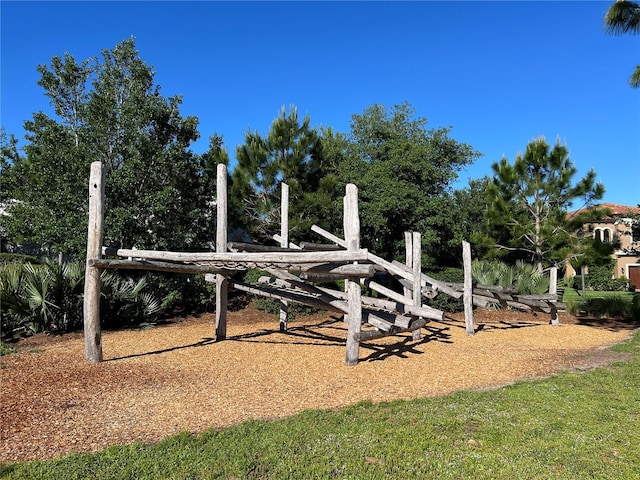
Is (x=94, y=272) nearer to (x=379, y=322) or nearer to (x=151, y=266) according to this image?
(x=151, y=266)

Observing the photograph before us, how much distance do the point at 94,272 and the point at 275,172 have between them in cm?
774

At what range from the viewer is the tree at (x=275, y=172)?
45.7 feet

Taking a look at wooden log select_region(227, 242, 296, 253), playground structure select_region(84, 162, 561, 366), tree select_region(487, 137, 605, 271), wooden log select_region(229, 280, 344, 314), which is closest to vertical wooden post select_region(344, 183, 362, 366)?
playground structure select_region(84, 162, 561, 366)

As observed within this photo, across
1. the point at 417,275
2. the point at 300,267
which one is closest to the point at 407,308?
the point at 417,275

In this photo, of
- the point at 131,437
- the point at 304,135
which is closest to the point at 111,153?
the point at 304,135

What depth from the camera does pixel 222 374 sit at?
661 cm

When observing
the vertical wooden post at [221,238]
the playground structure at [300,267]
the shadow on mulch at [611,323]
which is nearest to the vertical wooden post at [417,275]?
the playground structure at [300,267]

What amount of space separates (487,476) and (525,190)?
49.4 ft

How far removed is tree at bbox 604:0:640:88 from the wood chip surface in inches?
252

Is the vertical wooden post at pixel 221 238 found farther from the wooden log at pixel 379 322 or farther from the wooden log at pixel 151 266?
the wooden log at pixel 379 322

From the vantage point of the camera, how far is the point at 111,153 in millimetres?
12352

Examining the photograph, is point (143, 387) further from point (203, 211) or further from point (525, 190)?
point (525, 190)

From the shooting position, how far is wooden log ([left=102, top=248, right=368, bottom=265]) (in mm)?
6605

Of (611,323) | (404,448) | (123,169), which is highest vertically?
(123,169)
